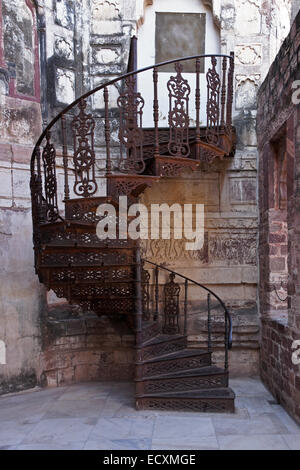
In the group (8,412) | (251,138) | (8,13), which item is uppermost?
(8,13)

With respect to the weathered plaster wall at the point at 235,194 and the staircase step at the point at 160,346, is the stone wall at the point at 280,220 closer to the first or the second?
the weathered plaster wall at the point at 235,194

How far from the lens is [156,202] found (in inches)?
197

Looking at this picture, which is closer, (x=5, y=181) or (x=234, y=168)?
(x=5, y=181)

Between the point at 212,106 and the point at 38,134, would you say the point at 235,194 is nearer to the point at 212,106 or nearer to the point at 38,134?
the point at 212,106

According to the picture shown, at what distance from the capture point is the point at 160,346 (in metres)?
4.13

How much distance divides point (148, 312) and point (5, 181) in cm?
211

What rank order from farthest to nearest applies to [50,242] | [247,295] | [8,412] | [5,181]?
[247,295] < [5,181] < [8,412] < [50,242]

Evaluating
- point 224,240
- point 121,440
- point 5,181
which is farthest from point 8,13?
point 121,440

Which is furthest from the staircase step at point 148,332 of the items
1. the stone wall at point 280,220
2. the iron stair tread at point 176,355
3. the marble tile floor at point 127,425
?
the stone wall at point 280,220

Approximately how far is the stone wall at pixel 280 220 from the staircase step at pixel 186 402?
1.91ft

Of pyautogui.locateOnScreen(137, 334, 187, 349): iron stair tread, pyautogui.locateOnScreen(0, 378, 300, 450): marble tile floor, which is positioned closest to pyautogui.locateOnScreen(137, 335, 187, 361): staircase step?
pyautogui.locateOnScreen(137, 334, 187, 349): iron stair tread

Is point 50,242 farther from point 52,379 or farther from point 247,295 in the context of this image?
point 247,295

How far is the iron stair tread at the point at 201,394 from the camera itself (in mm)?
3779
